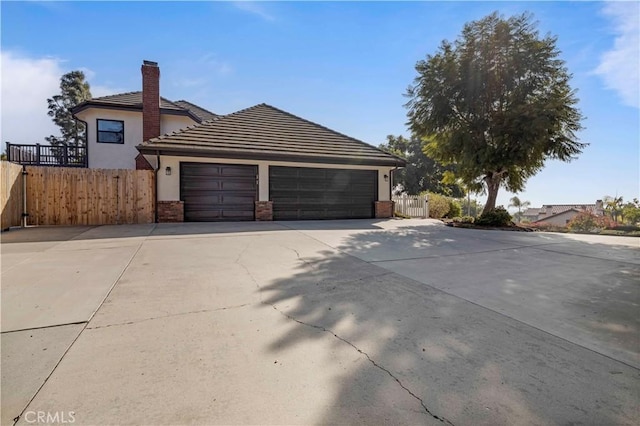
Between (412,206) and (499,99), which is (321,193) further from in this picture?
(499,99)

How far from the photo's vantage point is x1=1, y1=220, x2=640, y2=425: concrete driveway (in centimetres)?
178

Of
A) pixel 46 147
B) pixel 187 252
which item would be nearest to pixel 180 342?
pixel 187 252

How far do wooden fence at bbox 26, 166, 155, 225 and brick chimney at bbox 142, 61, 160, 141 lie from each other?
4908 mm

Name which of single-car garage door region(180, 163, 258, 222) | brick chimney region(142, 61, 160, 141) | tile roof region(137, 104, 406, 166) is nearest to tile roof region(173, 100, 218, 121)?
brick chimney region(142, 61, 160, 141)

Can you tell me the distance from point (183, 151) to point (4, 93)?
475 centimetres

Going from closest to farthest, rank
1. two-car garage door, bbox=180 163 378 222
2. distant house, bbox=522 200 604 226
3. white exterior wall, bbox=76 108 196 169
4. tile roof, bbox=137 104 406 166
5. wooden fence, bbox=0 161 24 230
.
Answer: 1. wooden fence, bbox=0 161 24 230
2. tile roof, bbox=137 104 406 166
3. two-car garage door, bbox=180 163 378 222
4. white exterior wall, bbox=76 108 196 169
5. distant house, bbox=522 200 604 226

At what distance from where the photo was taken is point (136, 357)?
2.26 m

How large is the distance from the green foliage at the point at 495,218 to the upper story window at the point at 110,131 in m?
18.9

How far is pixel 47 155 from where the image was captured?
1611 centimetres

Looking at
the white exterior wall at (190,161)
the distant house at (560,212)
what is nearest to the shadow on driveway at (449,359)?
the white exterior wall at (190,161)

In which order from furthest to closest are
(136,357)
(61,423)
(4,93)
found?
(4,93) → (136,357) → (61,423)

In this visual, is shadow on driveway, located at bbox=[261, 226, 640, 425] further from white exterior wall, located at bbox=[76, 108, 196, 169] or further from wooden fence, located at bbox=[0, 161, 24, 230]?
white exterior wall, located at bbox=[76, 108, 196, 169]

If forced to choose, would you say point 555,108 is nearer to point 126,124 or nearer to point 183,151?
point 183,151

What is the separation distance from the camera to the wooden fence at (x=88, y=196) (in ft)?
31.9
